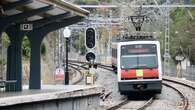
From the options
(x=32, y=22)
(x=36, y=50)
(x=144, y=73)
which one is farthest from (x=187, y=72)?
(x=32, y=22)

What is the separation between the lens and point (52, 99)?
16.5 metres

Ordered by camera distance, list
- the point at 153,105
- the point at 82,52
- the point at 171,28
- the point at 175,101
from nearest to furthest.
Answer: the point at 153,105 → the point at 175,101 → the point at 171,28 → the point at 82,52

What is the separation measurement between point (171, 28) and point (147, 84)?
51.6 meters

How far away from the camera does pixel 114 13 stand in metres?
82.8

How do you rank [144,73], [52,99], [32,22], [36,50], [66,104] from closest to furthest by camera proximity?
1. [52,99]
2. [66,104]
3. [32,22]
4. [36,50]
5. [144,73]

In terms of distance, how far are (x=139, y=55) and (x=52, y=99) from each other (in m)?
13.5

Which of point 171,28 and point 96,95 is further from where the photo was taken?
point 171,28

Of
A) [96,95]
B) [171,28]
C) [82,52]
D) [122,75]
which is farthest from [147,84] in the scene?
[82,52]

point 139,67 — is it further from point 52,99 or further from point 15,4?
point 52,99

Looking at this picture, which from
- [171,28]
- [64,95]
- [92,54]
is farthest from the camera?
[171,28]

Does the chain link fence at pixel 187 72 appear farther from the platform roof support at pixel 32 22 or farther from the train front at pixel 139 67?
the platform roof support at pixel 32 22

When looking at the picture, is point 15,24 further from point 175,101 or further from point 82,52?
point 82,52

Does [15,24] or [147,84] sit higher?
[15,24]

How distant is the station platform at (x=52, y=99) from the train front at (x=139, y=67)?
19.5 ft
